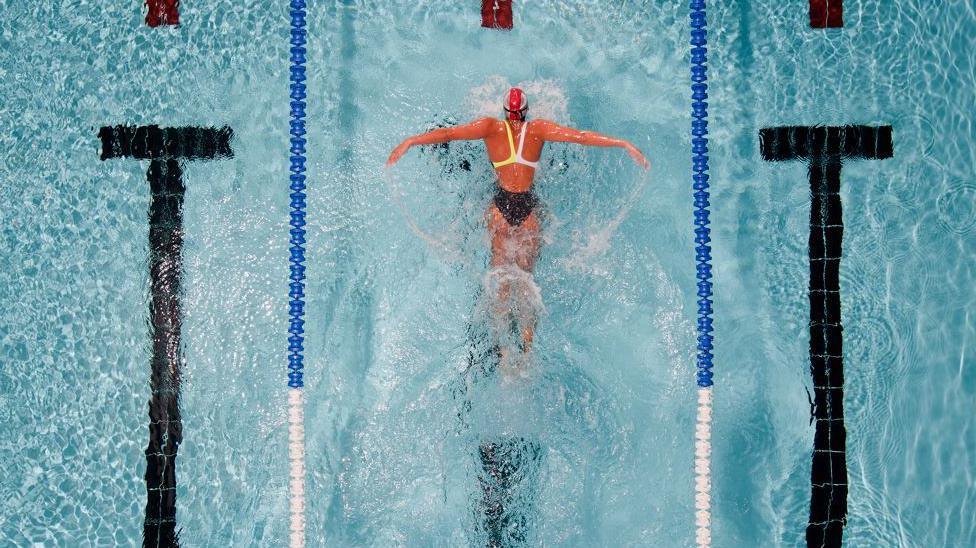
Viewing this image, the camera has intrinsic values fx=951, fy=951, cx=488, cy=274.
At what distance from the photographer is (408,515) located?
4301 millimetres

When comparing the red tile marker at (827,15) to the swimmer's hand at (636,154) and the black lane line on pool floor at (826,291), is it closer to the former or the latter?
the black lane line on pool floor at (826,291)

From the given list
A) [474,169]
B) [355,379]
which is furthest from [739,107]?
[355,379]

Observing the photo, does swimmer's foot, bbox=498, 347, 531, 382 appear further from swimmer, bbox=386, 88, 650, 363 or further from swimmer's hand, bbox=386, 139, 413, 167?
swimmer's hand, bbox=386, 139, 413, 167

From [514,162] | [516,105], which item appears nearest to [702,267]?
[514,162]

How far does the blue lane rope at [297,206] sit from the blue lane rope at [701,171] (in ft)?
5.90

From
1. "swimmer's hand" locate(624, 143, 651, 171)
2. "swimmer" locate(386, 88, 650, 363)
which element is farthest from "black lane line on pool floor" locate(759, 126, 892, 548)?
"swimmer" locate(386, 88, 650, 363)

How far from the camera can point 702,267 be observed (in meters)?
4.36

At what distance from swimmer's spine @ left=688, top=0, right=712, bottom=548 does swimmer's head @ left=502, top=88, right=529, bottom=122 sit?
95 cm

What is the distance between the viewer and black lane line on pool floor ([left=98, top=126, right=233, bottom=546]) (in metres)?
4.25

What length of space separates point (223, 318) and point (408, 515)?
1231 mm

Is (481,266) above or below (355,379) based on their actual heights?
above

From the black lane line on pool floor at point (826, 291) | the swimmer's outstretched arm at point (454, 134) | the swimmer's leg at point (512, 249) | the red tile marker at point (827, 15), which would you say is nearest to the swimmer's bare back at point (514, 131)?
the swimmer's outstretched arm at point (454, 134)

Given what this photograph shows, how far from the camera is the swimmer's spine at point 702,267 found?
13.9 ft

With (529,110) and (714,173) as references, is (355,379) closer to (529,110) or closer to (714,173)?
(529,110)
